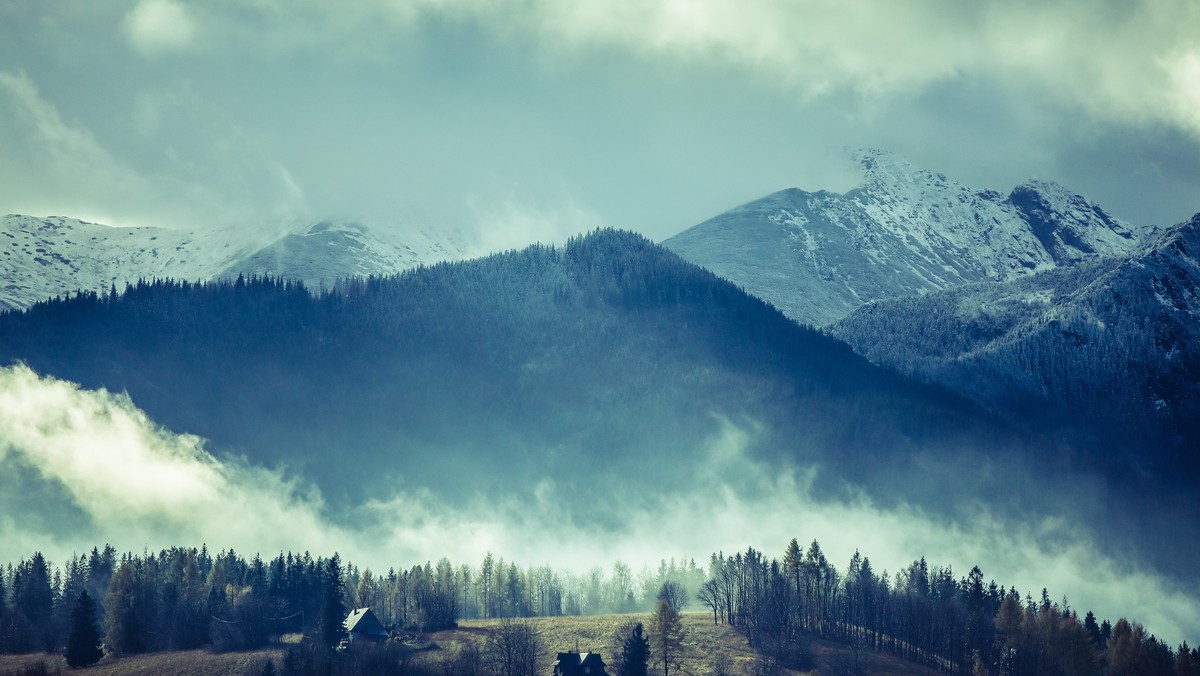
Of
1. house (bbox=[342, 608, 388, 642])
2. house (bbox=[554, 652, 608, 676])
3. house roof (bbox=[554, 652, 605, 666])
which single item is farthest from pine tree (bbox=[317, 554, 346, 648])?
house roof (bbox=[554, 652, 605, 666])

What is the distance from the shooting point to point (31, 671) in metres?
178

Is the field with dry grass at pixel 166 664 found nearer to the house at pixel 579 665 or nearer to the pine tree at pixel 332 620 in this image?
the pine tree at pixel 332 620

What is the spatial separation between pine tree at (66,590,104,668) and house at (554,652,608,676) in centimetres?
6119

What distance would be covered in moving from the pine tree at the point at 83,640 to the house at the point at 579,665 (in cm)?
6119

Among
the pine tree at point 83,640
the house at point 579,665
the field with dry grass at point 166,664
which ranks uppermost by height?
the pine tree at point 83,640

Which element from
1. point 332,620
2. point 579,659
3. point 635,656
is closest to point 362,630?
point 332,620

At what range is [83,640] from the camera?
187750 millimetres

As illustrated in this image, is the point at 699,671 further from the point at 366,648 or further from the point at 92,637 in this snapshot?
the point at 92,637

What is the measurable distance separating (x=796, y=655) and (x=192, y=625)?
84.4 m

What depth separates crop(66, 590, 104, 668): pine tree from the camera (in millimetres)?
186750

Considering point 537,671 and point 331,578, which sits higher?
point 331,578

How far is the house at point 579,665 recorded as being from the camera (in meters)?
183

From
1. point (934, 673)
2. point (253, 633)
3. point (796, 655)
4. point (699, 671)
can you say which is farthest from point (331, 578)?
point (934, 673)

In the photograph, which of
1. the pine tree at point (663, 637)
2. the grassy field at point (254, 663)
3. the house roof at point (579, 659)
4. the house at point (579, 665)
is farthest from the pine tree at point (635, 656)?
the pine tree at point (663, 637)
